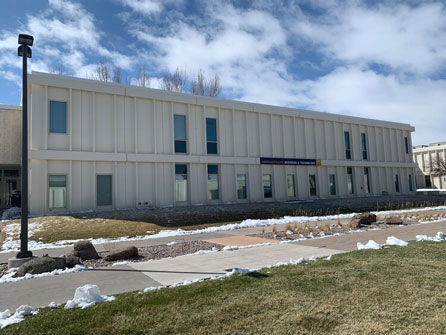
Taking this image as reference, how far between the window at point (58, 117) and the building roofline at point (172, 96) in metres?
1.08

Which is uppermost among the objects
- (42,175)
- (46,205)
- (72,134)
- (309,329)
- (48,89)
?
(48,89)

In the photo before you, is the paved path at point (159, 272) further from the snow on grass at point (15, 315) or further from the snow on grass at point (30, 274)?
the snow on grass at point (15, 315)

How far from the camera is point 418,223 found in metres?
14.8

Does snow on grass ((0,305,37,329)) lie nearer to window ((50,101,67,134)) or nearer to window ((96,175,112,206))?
window ((96,175,112,206))

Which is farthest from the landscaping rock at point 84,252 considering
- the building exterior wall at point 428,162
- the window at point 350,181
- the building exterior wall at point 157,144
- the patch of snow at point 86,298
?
the building exterior wall at point 428,162

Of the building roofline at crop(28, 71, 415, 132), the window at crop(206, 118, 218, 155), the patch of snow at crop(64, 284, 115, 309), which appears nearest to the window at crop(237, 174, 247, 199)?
the window at crop(206, 118, 218, 155)

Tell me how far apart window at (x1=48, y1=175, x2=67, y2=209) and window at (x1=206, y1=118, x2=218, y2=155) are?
31.0ft

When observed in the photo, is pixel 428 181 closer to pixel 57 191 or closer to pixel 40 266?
pixel 57 191

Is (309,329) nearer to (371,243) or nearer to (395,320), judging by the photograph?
(395,320)

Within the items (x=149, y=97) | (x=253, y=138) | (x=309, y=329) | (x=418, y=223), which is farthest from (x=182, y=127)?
(x=309, y=329)

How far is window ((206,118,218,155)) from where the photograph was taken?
79.8 ft

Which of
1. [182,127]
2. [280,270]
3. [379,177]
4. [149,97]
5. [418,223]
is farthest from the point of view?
[379,177]

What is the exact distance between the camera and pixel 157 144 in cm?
2206

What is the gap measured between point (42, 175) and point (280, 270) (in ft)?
51.8
